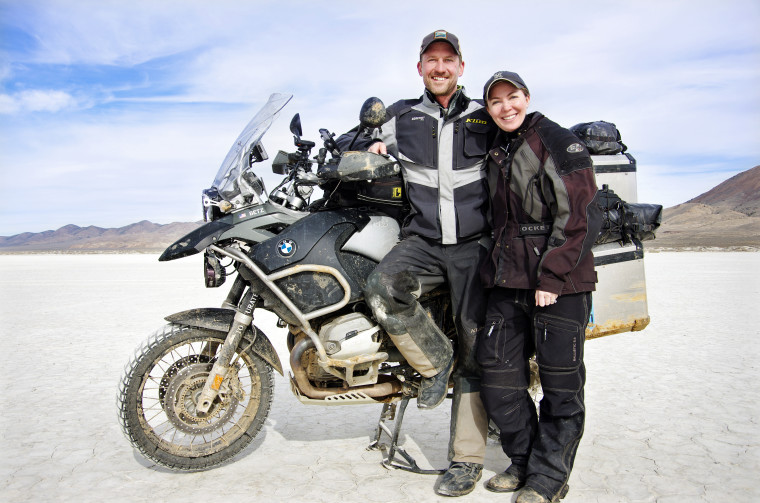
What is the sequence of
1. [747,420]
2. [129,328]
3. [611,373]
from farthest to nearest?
1. [129,328]
2. [611,373]
3. [747,420]

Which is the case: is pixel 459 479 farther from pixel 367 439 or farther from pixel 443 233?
pixel 443 233

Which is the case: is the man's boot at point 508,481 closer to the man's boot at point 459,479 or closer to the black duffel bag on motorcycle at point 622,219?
the man's boot at point 459,479

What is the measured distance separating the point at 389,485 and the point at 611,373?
11.5 feet

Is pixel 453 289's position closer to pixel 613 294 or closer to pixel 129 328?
pixel 613 294

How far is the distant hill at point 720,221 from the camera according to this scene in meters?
48.2

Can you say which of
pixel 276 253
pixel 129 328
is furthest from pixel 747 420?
pixel 129 328

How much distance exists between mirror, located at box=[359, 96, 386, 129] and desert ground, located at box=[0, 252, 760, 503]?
75.6 inches

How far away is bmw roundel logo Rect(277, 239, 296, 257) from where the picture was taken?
309cm

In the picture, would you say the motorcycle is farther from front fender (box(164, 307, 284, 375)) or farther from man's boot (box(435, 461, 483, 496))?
man's boot (box(435, 461, 483, 496))

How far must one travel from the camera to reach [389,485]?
3199 mm

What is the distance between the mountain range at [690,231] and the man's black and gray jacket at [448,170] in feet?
44.0

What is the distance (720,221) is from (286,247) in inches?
3407

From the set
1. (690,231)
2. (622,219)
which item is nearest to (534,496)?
(622,219)

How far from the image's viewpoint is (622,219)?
10.5ft
